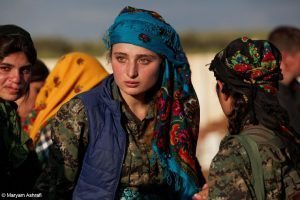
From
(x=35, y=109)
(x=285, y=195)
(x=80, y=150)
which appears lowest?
(x=285, y=195)

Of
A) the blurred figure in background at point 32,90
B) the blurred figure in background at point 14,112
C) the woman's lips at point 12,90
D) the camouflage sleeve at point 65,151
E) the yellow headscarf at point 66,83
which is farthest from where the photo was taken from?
the blurred figure in background at point 32,90

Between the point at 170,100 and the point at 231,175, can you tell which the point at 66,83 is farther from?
the point at 231,175

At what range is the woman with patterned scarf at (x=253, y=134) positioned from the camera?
361 cm

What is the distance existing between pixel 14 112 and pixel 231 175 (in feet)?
6.11

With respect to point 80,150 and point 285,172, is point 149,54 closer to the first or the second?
point 80,150

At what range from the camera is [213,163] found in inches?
144

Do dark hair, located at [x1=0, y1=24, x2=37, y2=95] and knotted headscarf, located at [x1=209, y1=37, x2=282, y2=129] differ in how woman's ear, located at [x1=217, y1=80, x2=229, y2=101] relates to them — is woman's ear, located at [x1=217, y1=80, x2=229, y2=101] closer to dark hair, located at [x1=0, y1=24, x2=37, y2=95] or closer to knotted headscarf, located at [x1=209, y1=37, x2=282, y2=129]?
knotted headscarf, located at [x1=209, y1=37, x2=282, y2=129]

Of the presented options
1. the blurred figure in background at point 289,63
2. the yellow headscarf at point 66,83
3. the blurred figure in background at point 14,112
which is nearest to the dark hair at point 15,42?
the blurred figure in background at point 14,112

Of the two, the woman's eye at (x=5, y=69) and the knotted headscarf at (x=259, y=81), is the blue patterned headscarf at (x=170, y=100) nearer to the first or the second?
the woman's eye at (x=5, y=69)

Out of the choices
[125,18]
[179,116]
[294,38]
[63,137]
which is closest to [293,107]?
[294,38]

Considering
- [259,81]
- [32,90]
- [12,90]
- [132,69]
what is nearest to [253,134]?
[259,81]

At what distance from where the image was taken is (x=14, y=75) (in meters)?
5.07

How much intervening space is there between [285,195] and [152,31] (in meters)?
1.66

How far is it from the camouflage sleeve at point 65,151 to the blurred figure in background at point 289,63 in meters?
2.48
